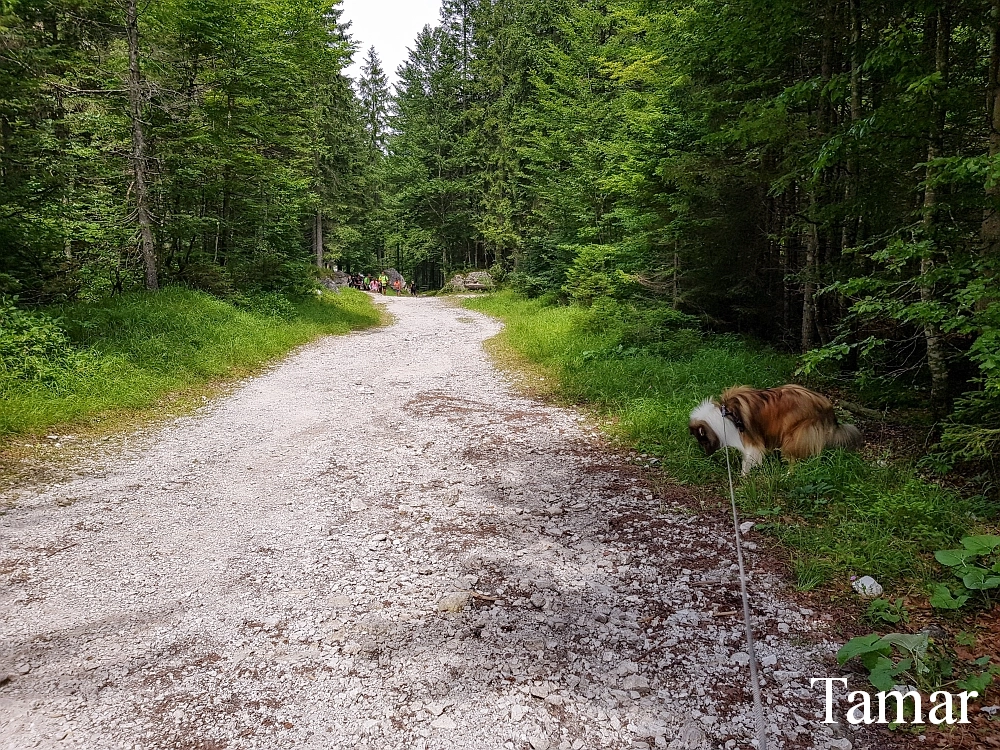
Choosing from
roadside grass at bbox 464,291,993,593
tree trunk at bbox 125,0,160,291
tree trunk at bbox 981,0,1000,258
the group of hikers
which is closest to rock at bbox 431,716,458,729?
roadside grass at bbox 464,291,993,593

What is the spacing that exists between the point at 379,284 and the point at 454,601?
110ft

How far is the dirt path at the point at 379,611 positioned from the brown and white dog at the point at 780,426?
87 centimetres

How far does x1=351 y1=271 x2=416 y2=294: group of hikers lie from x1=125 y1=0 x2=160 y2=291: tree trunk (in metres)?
19.9

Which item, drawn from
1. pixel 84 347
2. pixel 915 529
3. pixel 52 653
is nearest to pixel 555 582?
pixel 915 529

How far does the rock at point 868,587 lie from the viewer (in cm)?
307

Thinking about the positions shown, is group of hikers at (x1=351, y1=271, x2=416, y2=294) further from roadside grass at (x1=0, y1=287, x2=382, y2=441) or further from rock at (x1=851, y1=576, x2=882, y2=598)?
rock at (x1=851, y1=576, x2=882, y2=598)

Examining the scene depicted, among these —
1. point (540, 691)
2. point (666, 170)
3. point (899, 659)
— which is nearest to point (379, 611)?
point (540, 691)

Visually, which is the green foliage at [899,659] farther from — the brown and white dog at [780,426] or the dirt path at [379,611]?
the brown and white dog at [780,426]

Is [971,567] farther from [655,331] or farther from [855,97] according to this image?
[655,331]

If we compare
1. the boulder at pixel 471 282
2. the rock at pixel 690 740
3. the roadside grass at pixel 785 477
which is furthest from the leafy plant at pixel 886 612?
the boulder at pixel 471 282

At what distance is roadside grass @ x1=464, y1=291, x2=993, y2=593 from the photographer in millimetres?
3344

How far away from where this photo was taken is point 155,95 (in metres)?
10.4

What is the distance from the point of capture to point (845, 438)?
15.5 ft

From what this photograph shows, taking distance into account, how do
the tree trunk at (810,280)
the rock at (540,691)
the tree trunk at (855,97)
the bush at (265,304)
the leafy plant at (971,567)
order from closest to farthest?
the rock at (540,691)
the leafy plant at (971,567)
the tree trunk at (855,97)
the tree trunk at (810,280)
the bush at (265,304)
